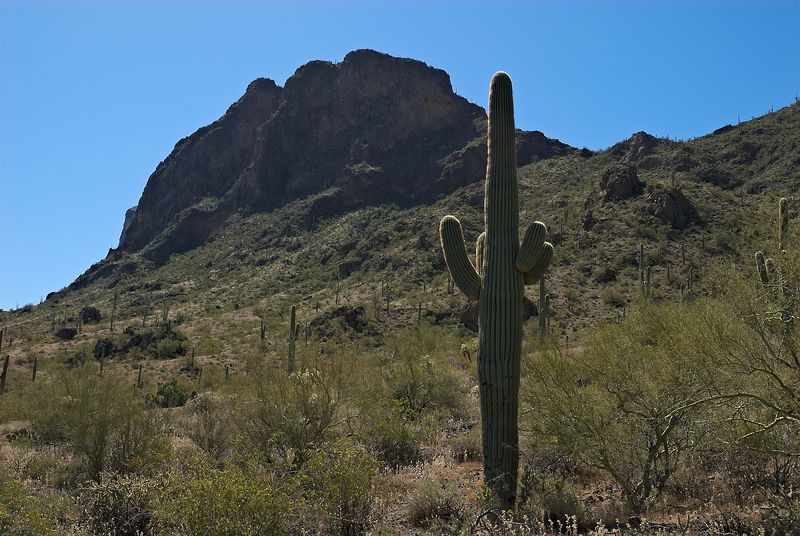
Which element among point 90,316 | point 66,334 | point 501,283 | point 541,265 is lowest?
point 501,283

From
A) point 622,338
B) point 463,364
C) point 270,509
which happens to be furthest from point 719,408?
point 463,364

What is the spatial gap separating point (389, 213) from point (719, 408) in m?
64.8

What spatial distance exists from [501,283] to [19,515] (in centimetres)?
637

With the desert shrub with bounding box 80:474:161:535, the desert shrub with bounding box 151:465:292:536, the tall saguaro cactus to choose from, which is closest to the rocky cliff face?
the tall saguaro cactus

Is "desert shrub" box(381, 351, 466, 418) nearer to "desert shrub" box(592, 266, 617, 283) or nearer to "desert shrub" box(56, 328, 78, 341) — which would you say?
"desert shrub" box(592, 266, 617, 283)

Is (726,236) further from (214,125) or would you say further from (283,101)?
(214,125)

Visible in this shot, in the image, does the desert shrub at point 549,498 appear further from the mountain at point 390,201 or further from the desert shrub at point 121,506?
the desert shrub at point 121,506

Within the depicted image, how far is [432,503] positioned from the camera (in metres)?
7.85

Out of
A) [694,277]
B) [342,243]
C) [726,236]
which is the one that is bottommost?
[694,277]

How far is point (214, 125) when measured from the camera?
108 metres

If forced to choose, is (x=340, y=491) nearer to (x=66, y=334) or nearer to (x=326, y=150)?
(x=66, y=334)

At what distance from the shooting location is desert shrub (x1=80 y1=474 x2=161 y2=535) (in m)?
7.76

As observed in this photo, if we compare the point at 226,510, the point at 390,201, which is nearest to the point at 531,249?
the point at 226,510

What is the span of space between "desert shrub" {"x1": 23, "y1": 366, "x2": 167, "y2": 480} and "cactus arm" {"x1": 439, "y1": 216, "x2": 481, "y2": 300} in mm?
5549
